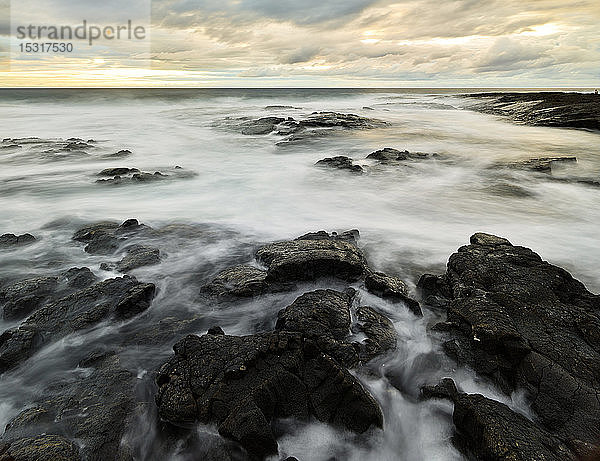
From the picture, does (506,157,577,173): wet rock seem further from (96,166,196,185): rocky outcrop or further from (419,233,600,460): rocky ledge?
(96,166,196,185): rocky outcrop

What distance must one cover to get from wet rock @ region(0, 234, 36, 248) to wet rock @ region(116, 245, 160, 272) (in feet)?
6.44

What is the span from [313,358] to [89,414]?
1.90 meters

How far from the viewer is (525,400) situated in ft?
10.8

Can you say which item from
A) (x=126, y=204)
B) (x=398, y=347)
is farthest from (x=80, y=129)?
(x=398, y=347)

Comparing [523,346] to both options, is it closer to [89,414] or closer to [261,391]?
[261,391]

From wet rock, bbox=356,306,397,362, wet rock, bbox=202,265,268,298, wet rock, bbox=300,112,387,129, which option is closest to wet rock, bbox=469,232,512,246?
wet rock, bbox=356,306,397,362

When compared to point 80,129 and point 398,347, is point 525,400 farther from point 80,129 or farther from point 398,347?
point 80,129

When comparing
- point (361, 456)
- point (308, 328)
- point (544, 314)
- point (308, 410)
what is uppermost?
point (544, 314)

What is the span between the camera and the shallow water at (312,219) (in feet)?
11.7

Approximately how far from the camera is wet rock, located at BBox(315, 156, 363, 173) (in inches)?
472

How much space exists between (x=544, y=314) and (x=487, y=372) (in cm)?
94

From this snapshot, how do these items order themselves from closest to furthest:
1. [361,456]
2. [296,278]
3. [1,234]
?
[361,456] → [296,278] → [1,234]

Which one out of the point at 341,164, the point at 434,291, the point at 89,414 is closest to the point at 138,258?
the point at 89,414

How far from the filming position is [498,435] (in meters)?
2.72
